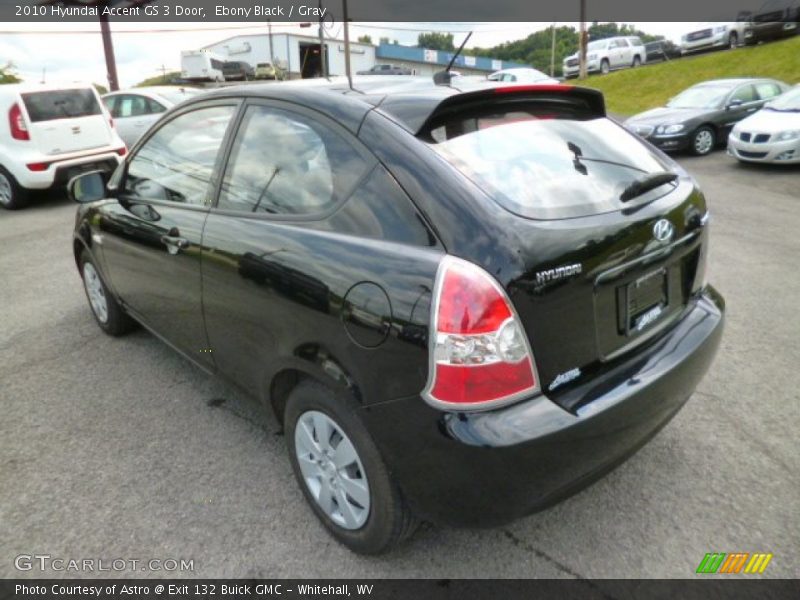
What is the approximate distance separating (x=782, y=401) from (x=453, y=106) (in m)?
2.41

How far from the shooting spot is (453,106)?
2.12m

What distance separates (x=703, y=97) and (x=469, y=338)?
Result: 12.8 m

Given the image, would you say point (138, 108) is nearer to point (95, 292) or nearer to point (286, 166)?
point (95, 292)

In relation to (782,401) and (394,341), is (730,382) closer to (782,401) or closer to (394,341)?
(782,401)

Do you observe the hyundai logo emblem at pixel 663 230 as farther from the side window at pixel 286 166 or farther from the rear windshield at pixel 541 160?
the side window at pixel 286 166

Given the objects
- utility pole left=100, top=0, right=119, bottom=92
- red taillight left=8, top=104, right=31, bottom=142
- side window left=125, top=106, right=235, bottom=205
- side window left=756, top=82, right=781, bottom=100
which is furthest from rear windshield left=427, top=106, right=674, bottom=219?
utility pole left=100, top=0, right=119, bottom=92

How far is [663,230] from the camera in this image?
7.02 ft

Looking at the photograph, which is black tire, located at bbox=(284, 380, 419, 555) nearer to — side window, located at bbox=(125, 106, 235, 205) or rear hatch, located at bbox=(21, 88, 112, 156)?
side window, located at bbox=(125, 106, 235, 205)

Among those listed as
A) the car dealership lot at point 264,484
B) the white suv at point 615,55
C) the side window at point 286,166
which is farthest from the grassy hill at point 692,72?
the side window at point 286,166

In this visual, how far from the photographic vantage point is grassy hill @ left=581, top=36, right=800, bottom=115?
19.9 m

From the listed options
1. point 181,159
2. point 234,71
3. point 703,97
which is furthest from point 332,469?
point 234,71

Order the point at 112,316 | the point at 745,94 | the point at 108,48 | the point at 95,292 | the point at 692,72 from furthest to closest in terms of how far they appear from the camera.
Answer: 1. the point at 692,72
2. the point at 108,48
3. the point at 745,94
4. the point at 95,292
5. the point at 112,316

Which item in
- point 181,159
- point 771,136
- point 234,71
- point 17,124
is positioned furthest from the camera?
point 234,71

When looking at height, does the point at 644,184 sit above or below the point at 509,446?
above
